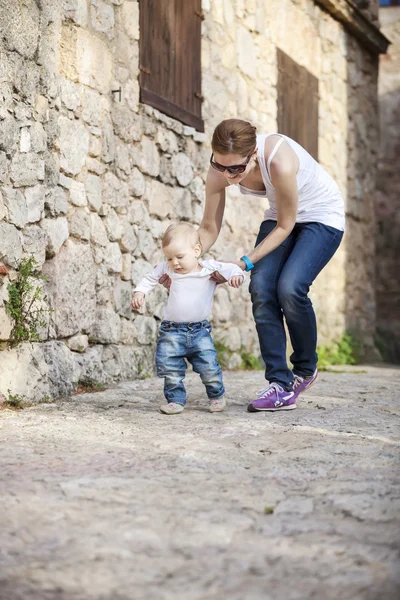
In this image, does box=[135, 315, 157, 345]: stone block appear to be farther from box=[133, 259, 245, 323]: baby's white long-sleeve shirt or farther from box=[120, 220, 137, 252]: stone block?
box=[133, 259, 245, 323]: baby's white long-sleeve shirt

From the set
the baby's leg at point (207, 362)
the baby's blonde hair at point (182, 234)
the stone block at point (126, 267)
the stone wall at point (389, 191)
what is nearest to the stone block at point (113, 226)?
the stone block at point (126, 267)

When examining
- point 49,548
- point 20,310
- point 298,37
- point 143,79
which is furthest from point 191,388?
point 298,37

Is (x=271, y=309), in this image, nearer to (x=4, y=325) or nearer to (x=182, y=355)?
(x=182, y=355)

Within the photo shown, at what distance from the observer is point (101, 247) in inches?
196

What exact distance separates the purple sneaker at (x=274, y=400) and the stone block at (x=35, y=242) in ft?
4.17

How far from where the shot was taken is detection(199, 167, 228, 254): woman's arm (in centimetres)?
397

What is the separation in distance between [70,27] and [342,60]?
17.7 ft

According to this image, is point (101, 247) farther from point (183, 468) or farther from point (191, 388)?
point (183, 468)

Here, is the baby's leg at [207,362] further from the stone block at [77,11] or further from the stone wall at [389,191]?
the stone wall at [389,191]

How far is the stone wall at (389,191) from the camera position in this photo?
1192 centimetres

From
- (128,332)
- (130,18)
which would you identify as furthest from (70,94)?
(128,332)

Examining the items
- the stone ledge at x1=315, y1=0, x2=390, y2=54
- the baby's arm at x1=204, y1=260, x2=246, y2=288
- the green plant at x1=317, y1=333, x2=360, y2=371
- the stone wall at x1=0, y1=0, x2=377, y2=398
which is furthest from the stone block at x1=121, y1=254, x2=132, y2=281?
the stone ledge at x1=315, y1=0, x2=390, y2=54

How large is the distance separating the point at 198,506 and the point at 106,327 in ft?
9.36

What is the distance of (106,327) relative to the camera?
16.5 ft
